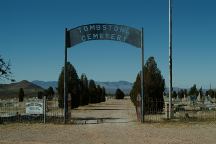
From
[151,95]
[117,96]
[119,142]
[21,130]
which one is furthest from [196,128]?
[117,96]

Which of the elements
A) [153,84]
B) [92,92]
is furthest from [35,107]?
[92,92]

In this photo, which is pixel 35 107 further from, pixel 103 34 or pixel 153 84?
pixel 153 84

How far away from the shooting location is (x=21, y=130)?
932 inches

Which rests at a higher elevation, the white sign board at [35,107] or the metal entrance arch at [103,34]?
the metal entrance arch at [103,34]

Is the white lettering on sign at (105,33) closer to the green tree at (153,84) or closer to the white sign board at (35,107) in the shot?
the white sign board at (35,107)

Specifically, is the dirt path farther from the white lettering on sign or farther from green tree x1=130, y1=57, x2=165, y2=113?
green tree x1=130, y1=57, x2=165, y2=113

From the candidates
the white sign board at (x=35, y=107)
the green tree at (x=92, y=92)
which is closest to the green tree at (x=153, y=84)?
the white sign board at (x=35, y=107)

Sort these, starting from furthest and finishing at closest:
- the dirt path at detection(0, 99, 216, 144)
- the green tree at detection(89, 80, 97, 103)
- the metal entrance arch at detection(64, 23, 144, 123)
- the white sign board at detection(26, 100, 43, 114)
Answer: the green tree at detection(89, 80, 97, 103)
the metal entrance arch at detection(64, 23, 144, 123)
the white sign board at detection(26, 100, 43, 114)
the dirt path at detection(0, 99, 216, 144)

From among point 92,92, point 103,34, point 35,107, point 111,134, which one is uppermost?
point 103,34

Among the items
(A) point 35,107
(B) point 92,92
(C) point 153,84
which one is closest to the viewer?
(A) point 35,107

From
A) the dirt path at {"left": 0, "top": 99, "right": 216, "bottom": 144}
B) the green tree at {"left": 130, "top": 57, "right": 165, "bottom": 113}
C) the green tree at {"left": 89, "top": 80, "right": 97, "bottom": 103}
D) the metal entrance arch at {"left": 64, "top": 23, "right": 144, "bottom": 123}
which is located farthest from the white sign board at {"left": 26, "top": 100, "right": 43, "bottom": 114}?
the green tree at {"left": 89, "top": 80, "right": 97, "bottom": 103}

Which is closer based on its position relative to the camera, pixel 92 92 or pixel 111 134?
pixel 111 134

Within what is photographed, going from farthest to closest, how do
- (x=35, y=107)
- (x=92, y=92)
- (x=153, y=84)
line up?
(x=92, y=92), (x=153, y=84), (x=35, y=107)

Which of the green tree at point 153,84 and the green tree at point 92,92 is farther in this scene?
the green tree at point 92,92
